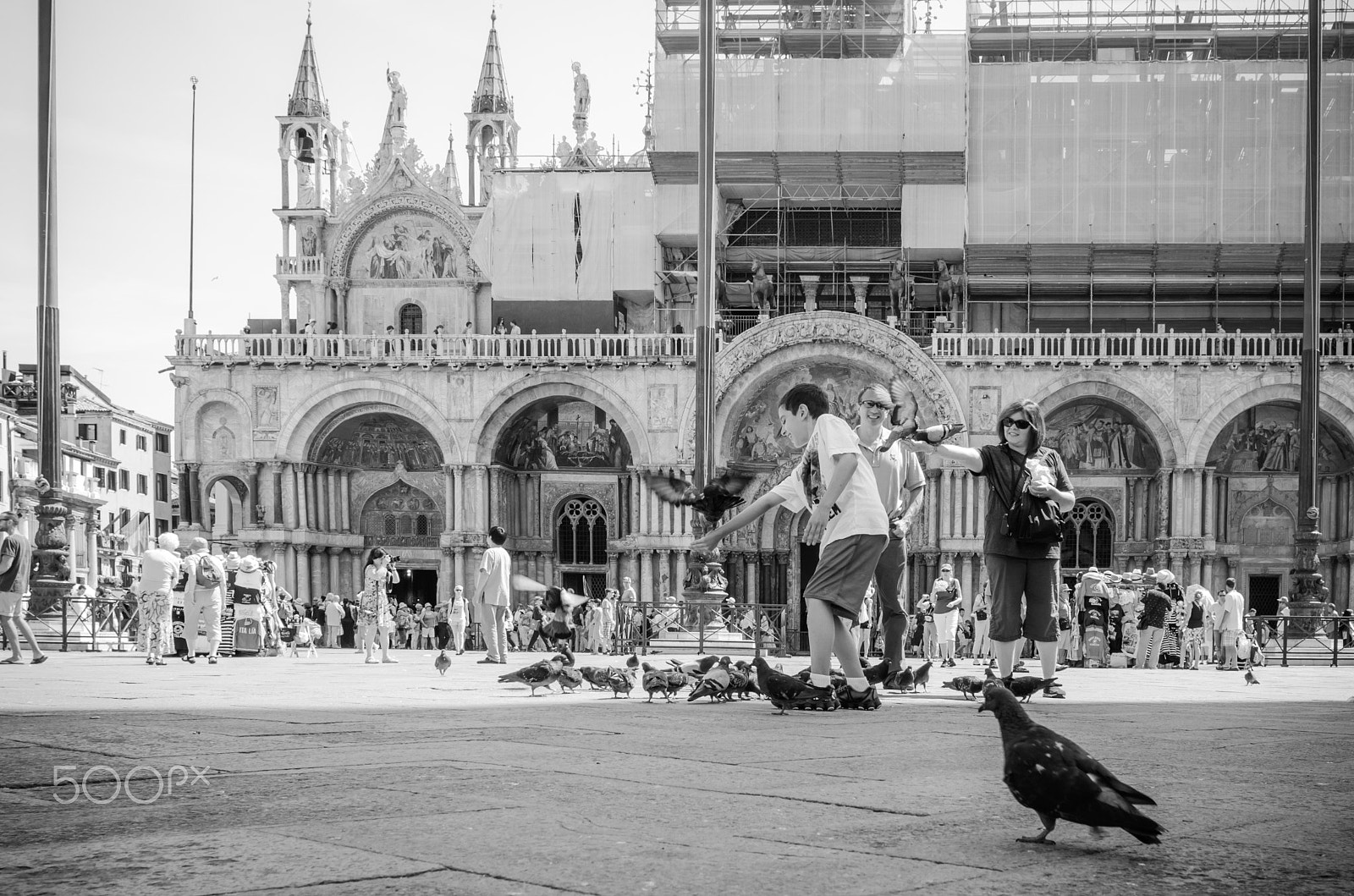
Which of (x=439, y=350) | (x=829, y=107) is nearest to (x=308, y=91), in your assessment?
(x=439, y=350)

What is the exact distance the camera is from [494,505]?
3412 centimetres

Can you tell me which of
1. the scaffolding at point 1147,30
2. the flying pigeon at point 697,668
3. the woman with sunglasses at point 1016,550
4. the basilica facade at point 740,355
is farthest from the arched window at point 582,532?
the woman with sunglasses at point 1016,550

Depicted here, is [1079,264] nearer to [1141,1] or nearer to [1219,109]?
[1219,109]

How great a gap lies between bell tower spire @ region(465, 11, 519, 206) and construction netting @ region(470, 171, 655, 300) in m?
2.64

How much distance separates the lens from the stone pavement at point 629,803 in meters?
3.25

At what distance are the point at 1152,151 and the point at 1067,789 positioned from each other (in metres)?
33.2

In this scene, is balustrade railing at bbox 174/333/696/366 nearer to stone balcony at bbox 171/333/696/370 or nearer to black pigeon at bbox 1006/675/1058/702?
stone balcony at bbox 171/333/696/370

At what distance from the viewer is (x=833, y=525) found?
7.85 m

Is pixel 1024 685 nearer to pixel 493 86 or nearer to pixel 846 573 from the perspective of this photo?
pixel 846 573

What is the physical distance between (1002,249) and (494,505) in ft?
41.5

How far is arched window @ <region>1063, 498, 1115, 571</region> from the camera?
3400cm

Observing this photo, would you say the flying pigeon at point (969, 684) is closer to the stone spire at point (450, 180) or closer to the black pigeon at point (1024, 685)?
the black pigeon at point (1024, 685)

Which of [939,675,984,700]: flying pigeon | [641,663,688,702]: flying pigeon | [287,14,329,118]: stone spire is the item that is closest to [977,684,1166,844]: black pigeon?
[939,675,984,700]: flying pigeon

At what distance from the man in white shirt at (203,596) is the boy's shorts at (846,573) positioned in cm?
973
